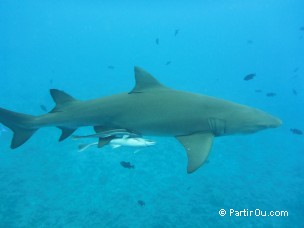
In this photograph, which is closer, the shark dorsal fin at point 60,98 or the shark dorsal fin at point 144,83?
the shark dorsal fin at point 144,83

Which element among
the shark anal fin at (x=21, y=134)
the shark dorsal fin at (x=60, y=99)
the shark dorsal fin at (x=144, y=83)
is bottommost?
the shark anal fin at (x=21, y=134)

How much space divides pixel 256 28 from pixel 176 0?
45.2 meters

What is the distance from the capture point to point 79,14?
62.5 meters

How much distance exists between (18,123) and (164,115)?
7.45 feet

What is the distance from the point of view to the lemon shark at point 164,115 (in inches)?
147

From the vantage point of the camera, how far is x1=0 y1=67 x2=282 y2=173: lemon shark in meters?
3.73

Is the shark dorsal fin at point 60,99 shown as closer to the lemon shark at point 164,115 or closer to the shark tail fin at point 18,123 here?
the lemon shark at point 164,115

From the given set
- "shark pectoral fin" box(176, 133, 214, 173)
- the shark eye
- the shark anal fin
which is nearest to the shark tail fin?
the shark anal fin

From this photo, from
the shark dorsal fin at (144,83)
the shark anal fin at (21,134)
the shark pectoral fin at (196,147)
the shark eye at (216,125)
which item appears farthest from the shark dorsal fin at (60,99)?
the shark eye at (216,125)

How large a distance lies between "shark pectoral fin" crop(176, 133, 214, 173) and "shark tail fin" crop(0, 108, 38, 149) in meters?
2.29

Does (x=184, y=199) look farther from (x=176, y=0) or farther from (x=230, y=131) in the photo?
(x=176, y=0)

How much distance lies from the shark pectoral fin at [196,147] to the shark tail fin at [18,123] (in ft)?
7.52

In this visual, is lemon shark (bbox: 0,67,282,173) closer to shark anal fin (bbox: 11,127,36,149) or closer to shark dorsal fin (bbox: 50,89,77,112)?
shark dorsal fin (bbox: 50,89,77,112)

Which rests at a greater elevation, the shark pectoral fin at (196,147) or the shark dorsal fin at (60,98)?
the shark dorsal fin at (60,98)
